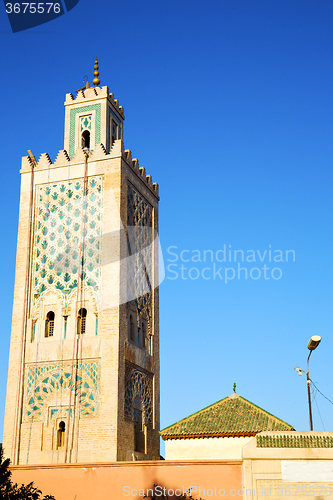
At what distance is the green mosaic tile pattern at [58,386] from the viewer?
1683 cm

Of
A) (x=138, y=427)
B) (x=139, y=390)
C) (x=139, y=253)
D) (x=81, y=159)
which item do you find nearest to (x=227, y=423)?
(x=138, y=427)

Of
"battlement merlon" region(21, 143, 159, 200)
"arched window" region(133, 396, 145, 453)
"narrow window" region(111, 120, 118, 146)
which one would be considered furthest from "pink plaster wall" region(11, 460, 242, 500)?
"narrow window" region(111, 120, 118, 146)

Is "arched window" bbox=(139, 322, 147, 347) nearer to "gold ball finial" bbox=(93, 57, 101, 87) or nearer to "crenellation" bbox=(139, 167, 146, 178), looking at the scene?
"crenellation" bbox=(139, 167, 146, 178)

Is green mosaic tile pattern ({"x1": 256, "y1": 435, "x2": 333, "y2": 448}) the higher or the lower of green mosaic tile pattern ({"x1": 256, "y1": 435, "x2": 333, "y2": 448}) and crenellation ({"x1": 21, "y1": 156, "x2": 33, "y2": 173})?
the lower

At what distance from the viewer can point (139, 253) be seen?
19.7m

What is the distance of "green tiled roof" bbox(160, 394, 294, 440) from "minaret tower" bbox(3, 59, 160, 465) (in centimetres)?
124

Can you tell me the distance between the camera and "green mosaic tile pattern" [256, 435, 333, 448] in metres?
13.3

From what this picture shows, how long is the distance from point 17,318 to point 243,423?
7.37 meters

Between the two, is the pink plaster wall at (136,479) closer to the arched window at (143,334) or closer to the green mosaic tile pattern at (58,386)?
the green mosaic tile pattern at (58,386)

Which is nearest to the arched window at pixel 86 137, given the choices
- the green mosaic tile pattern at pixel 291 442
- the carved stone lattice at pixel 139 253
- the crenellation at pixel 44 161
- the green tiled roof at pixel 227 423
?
the crenellation at pixel 44 161

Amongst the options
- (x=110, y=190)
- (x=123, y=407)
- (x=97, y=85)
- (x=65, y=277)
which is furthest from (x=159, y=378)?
(x=97, y=85)

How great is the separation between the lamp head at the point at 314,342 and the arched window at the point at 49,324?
306 inches

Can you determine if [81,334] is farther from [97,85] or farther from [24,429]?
[97,85]

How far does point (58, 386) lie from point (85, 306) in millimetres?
2393
